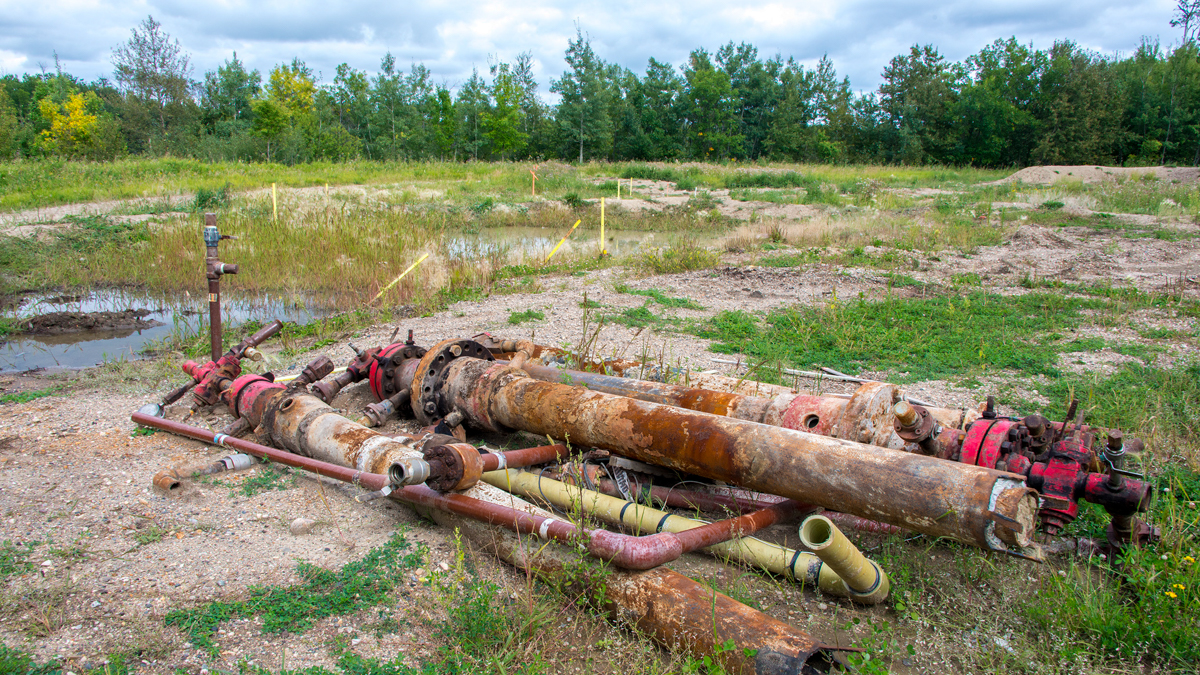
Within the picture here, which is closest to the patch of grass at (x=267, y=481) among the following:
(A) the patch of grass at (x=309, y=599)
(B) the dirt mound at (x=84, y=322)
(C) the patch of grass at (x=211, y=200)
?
(A) the patch of grass at (x=309, y=599)

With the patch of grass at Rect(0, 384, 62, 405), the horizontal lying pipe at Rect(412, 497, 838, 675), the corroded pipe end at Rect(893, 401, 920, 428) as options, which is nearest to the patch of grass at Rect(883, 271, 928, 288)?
the corroded pipe end at Rect(893, 401, 920, 428)

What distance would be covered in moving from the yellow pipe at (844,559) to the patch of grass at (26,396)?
18.5 feet

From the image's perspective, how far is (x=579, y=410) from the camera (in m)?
3.35

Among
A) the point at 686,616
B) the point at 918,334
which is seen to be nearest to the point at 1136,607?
the point at 686,616

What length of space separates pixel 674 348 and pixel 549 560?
3.87 meters

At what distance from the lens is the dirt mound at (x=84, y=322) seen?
7.65 metres

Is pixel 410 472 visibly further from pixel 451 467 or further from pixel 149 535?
pixel 149 535

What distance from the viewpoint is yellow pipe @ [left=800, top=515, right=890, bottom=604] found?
221 centimetres

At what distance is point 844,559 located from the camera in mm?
2289

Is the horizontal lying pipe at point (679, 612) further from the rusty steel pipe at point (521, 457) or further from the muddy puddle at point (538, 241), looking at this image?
the muddy puddle at point (538, 241)

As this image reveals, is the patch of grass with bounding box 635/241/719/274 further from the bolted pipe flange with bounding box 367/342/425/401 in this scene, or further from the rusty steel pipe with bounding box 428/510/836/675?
the rusty steel pipe with bounding box 428/510/836/675

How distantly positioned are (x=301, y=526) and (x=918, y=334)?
18.8 feet

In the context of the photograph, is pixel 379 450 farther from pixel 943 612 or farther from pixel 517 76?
pixel 517 76

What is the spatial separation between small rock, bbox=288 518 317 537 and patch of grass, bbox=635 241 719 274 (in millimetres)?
7774
